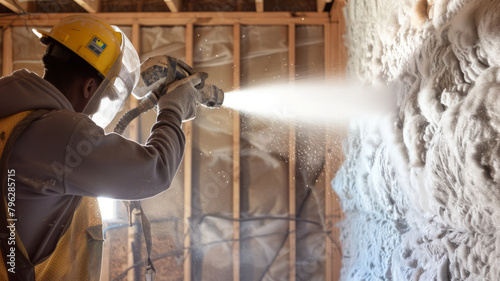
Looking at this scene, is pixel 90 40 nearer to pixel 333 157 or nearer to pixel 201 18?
pixel 201 18

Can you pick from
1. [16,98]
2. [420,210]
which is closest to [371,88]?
[420,210]

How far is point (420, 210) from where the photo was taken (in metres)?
1.26

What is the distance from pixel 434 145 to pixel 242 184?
1.84m

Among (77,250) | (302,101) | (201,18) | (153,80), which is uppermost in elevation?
(201,18)

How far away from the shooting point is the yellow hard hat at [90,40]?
1.14 meters

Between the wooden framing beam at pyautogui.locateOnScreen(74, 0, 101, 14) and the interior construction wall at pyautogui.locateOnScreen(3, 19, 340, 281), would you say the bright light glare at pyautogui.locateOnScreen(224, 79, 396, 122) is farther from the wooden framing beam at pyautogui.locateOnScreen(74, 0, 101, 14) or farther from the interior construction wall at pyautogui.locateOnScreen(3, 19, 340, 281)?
the wooden framing beam at pyautogui.locateOnScreen(74, 0, 101, 14)

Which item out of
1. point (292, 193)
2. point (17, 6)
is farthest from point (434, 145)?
point (17, 6)

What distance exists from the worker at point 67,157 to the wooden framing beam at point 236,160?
1530 mm

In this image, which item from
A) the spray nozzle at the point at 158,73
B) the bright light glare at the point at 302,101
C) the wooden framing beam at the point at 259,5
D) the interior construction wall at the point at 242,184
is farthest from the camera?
the interior construction wall at the point at 242,184

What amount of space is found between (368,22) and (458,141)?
122cm

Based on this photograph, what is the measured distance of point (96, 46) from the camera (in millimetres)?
1171

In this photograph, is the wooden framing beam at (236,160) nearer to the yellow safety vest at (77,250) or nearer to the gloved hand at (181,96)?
the gloved hand at (181,96)

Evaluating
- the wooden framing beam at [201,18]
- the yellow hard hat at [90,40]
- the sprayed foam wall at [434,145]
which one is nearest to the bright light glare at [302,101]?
the sprayed foam wall at [434,145]

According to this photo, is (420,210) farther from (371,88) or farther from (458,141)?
(371,88)
